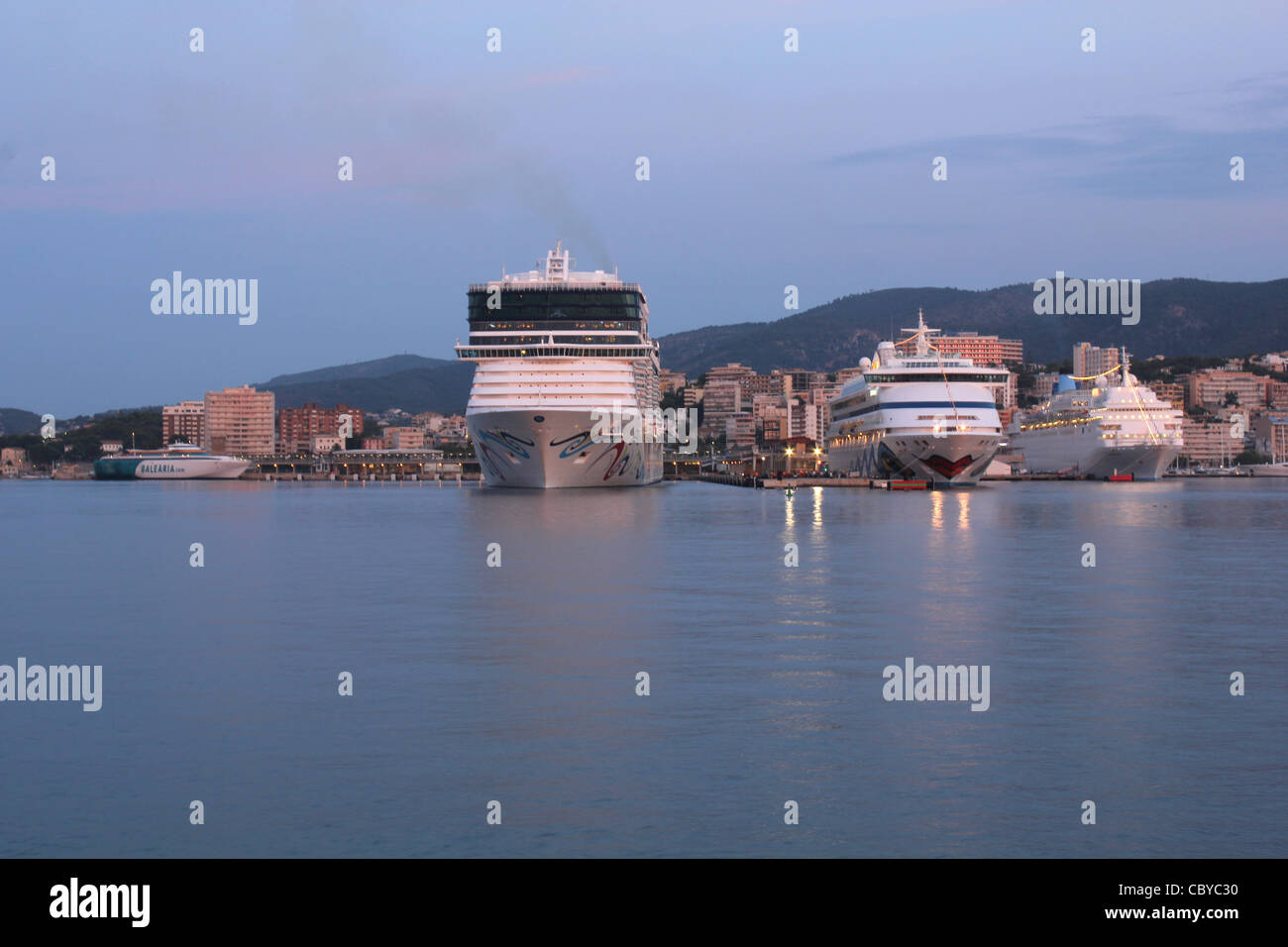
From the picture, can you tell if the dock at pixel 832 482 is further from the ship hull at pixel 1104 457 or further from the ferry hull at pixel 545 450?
the ship hull at pixel 1104 457

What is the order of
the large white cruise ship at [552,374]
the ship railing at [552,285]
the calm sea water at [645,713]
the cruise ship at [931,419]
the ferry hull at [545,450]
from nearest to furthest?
the calm sea water at [645,713] → the ferry hull at [545,450] → the large white cruise ship at [552,374] → the ship railing at [552,285] → the cruise ship at [931,419]

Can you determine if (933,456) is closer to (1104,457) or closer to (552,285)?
(552,285)

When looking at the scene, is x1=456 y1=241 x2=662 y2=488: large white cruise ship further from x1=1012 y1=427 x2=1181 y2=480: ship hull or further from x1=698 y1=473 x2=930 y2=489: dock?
x1=1012 y1=427 x2=1181 y2=480: ship hull

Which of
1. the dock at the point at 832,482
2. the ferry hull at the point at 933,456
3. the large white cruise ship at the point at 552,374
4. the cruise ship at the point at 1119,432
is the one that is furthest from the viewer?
the cruise ship at the point at 1119,432

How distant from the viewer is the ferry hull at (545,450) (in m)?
87.4

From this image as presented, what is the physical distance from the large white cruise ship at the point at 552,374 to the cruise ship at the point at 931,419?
25547mm

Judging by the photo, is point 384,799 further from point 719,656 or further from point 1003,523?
point 1003,523

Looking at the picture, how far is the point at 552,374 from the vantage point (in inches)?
3565

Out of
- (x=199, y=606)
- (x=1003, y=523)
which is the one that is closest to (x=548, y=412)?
(x=1003, y=523)

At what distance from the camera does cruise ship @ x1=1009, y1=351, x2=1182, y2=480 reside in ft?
518

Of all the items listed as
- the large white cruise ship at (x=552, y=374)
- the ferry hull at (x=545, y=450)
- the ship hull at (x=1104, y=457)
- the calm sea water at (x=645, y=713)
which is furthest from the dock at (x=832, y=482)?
the calm sea water at (x=645, y=713)

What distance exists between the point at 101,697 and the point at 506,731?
691 cm

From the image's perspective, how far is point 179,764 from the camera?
1589 centimetres

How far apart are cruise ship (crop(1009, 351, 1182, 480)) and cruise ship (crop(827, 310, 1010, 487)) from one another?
139ft
